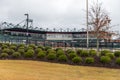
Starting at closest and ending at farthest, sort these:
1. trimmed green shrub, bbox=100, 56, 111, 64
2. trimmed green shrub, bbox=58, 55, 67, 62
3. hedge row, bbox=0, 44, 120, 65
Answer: trimmed green shrub, bbox=100, 56, 111, 64 → hedge row, bbox=0, 44, 120, 65 → trimmed green shrub, bbox=58, 55, 67, 62

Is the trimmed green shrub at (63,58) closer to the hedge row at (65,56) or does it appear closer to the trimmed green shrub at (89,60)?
the hedge row at (65,56)

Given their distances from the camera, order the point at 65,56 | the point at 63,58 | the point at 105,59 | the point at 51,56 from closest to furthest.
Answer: the point at 105,59 → the point at 63,58 → the point at 65,56 → the point at 51,56

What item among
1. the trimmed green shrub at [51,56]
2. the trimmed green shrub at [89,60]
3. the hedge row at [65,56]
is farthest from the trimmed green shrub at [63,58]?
the trimmed green shrub at [89,60]

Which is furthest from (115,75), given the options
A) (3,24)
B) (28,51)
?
(3,24)

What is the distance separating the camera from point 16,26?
103812 millimetres

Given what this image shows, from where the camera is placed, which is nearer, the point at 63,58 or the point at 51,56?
the point at 63,58

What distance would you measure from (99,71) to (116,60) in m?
4.16

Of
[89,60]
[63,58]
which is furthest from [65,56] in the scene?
[89,60]

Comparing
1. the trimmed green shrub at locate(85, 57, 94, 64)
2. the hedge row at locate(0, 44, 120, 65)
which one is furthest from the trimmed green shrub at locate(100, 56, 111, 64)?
the trimmed green shrub at locate(85, 57, 94, 64)

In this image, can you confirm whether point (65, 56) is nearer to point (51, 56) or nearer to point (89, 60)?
point (51, 56)

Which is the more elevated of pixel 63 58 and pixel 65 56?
pixel 65 56

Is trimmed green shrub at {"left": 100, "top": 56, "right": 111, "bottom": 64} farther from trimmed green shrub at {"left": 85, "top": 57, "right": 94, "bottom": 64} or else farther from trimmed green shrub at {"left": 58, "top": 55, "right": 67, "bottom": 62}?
trimmed green shrub at {"left": 58, "top": 55, "right": 67, "bottom": 62}

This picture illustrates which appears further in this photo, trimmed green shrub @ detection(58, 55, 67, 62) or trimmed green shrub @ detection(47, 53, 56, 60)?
trimmed green shrub @ detection(47, 53, 56, 60)

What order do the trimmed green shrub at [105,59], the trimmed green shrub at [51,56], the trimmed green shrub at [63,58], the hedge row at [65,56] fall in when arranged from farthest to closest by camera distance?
1. the trimmed green shrub at [51,56]
2. the trimmed green shrub at [63,58]
3. the hedge row at [65,56]
4. the trimmed green shrub at [105,59]
